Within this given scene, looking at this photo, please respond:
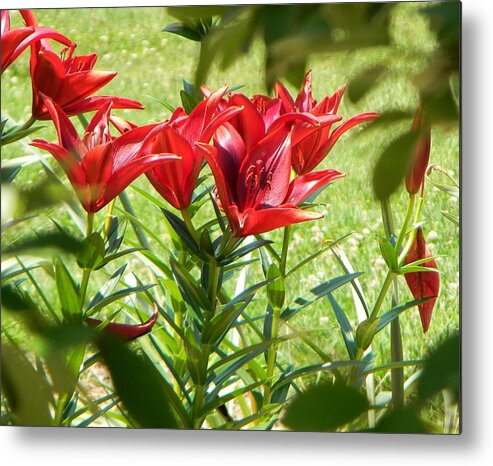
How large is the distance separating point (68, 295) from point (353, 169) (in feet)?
1.86

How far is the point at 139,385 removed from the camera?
176 cm

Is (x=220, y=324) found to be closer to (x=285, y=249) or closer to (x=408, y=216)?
(x=285, y=249)

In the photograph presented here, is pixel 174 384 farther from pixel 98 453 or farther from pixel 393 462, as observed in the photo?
pixel 393 462

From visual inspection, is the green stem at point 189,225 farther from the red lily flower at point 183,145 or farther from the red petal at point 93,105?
the red petal at point 93,105

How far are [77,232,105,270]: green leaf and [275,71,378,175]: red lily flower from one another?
0.38m

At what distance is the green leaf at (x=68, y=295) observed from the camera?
176 cm

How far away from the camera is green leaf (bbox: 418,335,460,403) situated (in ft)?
5.54

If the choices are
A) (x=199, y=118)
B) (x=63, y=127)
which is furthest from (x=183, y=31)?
(x=63, y=127)

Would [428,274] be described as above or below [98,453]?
above

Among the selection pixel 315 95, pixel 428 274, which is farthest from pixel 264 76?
pixel 428 274

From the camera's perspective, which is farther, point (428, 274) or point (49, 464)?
point (49, 464)

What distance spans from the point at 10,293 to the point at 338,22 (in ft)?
2.56

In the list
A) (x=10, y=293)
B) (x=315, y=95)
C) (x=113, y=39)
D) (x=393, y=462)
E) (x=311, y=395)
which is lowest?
(x=393, y=462)

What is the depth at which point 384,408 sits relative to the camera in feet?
5.64
